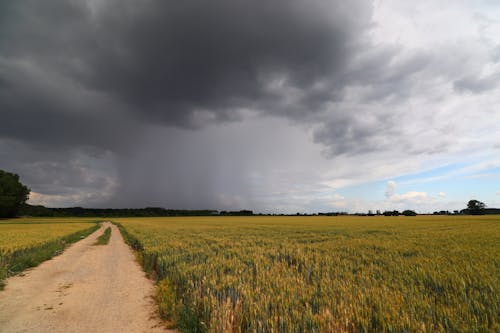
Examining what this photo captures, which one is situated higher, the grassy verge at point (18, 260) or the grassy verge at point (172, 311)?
the grassy verge at point (172, 311)

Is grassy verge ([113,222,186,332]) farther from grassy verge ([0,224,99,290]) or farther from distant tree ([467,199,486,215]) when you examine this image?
distant tree ([467,199,486,215])

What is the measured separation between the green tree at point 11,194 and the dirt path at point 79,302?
120 metres

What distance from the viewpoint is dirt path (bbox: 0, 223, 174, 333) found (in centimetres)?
571

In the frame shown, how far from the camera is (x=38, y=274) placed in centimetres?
1128

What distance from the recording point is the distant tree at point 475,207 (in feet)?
432

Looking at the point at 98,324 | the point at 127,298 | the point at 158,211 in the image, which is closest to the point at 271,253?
the point at 127,298

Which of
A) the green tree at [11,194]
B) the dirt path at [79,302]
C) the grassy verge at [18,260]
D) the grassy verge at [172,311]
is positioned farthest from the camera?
the green tree at [11,194]

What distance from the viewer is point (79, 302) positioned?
7293 millimetres

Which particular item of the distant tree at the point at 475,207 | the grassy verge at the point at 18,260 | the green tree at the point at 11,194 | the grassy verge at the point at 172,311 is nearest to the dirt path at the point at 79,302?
the grassy verge at the point at 172,311

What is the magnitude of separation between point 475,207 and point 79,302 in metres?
191

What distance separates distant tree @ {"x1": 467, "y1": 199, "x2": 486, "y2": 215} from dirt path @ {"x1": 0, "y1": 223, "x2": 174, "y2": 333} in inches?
7023

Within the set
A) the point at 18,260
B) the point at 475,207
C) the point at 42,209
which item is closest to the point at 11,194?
the point at 42,209

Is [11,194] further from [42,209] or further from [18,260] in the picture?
[18,260]

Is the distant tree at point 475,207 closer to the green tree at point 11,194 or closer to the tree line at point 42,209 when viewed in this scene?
the tree line at point 42,209
